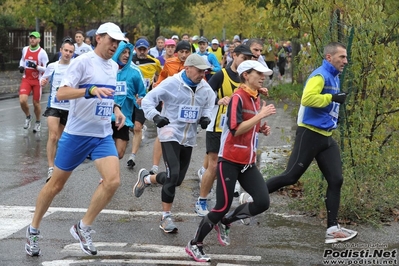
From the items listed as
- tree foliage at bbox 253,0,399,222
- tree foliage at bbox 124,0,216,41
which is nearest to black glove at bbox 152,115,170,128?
tree foliage at bbox 253,0,399,222

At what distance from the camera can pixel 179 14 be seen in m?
37.4

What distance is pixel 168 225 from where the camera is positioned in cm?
806

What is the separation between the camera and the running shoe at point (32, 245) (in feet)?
23.1

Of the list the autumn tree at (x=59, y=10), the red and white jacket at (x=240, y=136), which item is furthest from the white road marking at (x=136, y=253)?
the autumn tree at (x=59, y=10)

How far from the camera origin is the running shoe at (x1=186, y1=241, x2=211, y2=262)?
7.03 m

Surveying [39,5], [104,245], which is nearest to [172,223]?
[104,245]

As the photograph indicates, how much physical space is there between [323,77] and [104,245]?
2.63m

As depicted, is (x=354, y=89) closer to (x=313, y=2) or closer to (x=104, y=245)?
(x=313, y=2)

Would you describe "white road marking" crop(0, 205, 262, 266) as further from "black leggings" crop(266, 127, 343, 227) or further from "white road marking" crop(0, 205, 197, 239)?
"black leggings" crop(266, 127, 343, 227)

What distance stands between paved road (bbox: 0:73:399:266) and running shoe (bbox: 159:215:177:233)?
7 cm

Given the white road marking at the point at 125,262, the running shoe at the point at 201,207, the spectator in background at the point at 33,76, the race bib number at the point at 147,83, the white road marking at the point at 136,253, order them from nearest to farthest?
1. the white road marking at the point at 125,262
2. the white road marking at the point at 136,253
3. the running shoe at the point at 201,207
4. the race bib number at the point at 147,83
5. the spectator in background at the point at 33,76

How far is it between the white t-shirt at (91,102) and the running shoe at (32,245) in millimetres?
960

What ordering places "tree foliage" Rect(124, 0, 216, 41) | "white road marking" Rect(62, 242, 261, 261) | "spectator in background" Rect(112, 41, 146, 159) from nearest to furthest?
1. "white road marking" Rect(62, 242, 261, 261)
2. "spectator in background" Rect(112, 41, 146, 159)
3. "tree foliage" Rect(124, 0, 216, 41)

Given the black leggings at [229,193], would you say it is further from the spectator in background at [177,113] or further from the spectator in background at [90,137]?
the spectator in background at [177,113]
